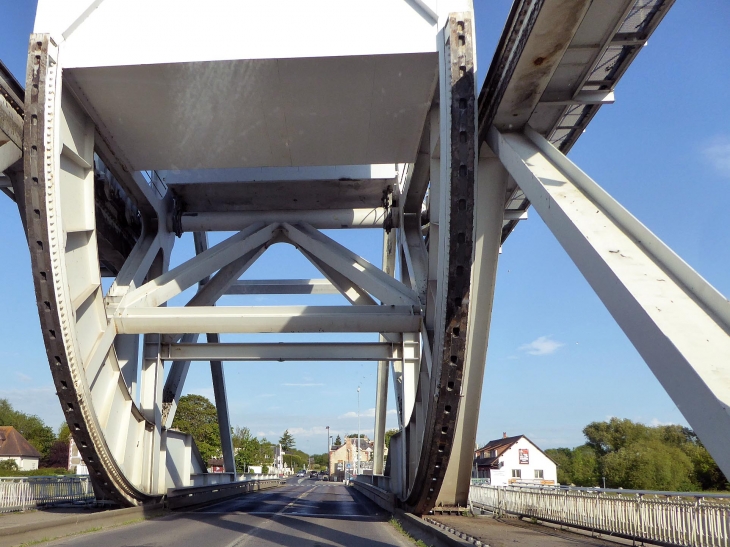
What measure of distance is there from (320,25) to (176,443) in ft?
34.5

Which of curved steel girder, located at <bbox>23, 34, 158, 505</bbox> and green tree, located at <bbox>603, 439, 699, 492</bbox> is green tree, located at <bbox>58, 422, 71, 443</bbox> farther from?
curved steel girder, located at <bbox>23, 34, 158, 505</bbox>

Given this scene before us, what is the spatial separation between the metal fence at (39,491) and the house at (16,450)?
173 feet

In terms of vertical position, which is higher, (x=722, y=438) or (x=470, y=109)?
(x=470, y=109)

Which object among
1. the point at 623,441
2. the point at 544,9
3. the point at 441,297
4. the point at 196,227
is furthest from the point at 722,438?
the point at 623,441

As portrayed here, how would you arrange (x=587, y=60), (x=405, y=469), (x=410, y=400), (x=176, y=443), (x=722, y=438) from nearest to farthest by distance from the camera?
(x=722, y=438)
(x=587, y=60)
(x=405, y=469)
(x=410, y=400)
(x=176, y=443)

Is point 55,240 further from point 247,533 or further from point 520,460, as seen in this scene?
point 520,460

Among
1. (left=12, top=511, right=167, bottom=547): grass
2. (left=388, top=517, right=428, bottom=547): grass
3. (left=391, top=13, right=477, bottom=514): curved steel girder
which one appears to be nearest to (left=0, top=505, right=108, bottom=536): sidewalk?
(left=12, top=511, right=167, bottom=547): grass

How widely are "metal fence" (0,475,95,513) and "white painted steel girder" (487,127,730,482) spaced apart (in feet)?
39.1

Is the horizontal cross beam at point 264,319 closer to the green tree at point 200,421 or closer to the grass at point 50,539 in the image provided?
the grass at point 50,539

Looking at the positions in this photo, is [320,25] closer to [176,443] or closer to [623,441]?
[176,443]

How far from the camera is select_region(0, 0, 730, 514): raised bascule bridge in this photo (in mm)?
5531

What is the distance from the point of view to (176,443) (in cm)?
1512

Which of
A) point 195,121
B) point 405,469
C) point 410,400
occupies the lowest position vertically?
point 405,469

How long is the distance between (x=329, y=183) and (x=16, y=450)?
60.9 metres
